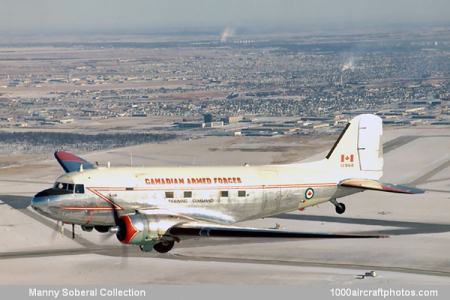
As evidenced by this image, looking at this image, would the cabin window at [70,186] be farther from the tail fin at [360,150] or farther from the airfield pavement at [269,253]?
the tail fin at [360,150]

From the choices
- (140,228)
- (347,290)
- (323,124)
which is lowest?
(347,290)

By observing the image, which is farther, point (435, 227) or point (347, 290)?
point (435, 227)

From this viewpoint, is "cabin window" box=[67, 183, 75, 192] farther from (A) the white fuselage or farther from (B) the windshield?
(A) the white fuselage

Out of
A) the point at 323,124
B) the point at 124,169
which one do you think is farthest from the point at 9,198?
the point at 323,124

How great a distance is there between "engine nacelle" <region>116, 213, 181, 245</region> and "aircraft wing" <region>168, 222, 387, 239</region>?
0.50 metres

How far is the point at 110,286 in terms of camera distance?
62.8 metres

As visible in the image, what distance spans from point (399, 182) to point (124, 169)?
54.7 metres

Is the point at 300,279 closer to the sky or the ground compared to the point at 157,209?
closer to the ground

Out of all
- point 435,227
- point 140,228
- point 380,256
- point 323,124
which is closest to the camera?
→ point 140,228

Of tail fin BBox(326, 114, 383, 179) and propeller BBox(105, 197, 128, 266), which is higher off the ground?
tail fin BBox(326, 114, 383, 179)

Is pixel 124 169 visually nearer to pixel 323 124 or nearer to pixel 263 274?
pixel 263 274

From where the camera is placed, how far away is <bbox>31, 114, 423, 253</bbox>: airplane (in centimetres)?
5519

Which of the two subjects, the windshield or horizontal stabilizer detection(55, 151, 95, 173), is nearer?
the windshield

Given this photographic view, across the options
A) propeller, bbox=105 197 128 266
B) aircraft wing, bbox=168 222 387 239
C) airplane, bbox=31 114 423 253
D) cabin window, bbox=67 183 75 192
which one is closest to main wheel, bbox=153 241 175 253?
airplane, bbox=31 114 423 253
